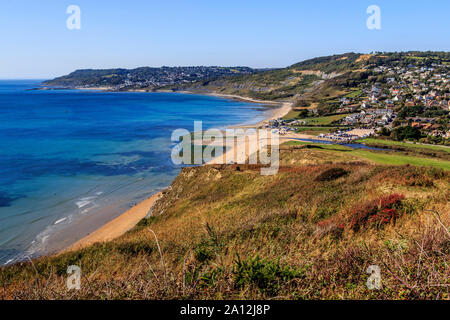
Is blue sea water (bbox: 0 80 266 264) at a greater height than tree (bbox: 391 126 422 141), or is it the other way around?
tree (bbox: 391 126 422 141)

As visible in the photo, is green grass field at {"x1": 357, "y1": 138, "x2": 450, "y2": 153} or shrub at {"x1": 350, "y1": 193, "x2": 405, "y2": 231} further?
green grass field at {"x1": 357, "y1": 138, "x2": 450, "y2": 153}

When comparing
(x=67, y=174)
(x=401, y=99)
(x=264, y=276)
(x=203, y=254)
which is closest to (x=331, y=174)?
(x=203, y=254)

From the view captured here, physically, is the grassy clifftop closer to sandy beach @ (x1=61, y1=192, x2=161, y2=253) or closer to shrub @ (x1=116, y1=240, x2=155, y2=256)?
shrub @ (x1=116, y1=240, x2=155, y2=256)

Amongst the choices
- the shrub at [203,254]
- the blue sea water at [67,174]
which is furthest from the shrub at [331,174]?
the blue sea water at [67,174]

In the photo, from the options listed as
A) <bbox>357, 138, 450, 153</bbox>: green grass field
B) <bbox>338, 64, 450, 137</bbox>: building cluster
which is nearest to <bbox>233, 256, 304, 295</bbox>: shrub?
<bbox>357, 138, 450, 153</bbox>: green grass field

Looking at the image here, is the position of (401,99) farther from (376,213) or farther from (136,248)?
(136,248)

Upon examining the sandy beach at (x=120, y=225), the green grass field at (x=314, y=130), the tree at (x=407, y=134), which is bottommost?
the sandy beach at (x=120, y=225)

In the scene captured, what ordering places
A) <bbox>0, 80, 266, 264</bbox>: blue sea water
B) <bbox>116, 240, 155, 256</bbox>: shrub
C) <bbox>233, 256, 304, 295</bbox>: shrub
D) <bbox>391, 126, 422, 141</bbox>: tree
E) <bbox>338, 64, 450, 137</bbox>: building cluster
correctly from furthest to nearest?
<bbox>338, 64, 450, 137</bbox>: building cluster, <bbox>391, 126, 422, 141</bbox>: tree, <bbox>0, 80, 266, 264</bbox>: blue sea water, <bbox>116, 240, 155, 256</bbox>: shrub, <bbox>233, 256, 304, 295</bbox>: shrub

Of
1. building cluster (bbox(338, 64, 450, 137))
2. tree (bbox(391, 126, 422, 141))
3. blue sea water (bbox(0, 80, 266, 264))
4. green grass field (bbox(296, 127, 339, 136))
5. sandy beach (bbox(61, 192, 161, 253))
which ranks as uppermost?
building cluster (bbox(338, 64, 450, 137))

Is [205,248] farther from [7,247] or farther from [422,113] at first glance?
[422,113]

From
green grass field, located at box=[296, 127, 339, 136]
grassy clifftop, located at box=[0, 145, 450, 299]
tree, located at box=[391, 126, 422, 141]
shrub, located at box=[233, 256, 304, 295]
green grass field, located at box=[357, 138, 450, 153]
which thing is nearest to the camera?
grassy clifftop, located at box=[0, 145, 450, 299]

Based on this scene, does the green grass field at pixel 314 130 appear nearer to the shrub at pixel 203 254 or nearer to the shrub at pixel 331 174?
the shrub at pixel 331 174
